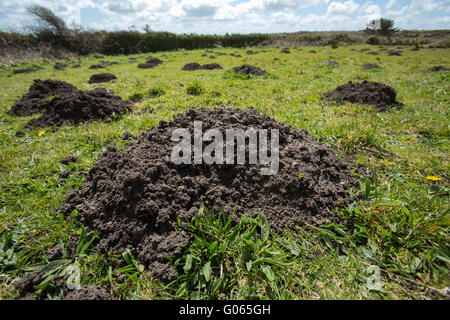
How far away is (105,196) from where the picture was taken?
219 centimetres

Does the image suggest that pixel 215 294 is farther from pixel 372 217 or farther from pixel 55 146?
pixel 55 146

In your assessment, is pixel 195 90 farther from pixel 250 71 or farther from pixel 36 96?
pixel 36 96

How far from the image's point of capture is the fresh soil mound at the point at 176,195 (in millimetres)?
1947

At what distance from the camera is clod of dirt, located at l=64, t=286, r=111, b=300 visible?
155cm

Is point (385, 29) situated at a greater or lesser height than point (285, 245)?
greater

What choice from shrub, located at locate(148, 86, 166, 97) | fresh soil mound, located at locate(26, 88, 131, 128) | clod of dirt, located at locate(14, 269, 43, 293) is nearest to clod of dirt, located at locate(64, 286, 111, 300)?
clod of dirt, located at locate(14, 269, 43, 293)

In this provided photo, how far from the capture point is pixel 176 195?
84.7 inches

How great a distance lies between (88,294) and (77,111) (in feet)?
16.5

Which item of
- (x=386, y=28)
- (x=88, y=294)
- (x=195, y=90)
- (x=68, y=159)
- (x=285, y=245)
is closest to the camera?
(x=88, y=294)

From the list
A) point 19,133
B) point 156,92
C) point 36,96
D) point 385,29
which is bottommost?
point 19,133

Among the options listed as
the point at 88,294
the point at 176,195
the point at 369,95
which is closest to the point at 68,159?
the point at 176,195

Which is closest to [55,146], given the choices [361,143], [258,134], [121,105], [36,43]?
[121,105]

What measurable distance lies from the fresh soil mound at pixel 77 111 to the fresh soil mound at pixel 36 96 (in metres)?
1.09

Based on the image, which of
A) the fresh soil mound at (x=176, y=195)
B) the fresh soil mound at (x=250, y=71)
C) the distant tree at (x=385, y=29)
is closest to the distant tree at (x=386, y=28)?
the distant tree at (x=385, y=29)
